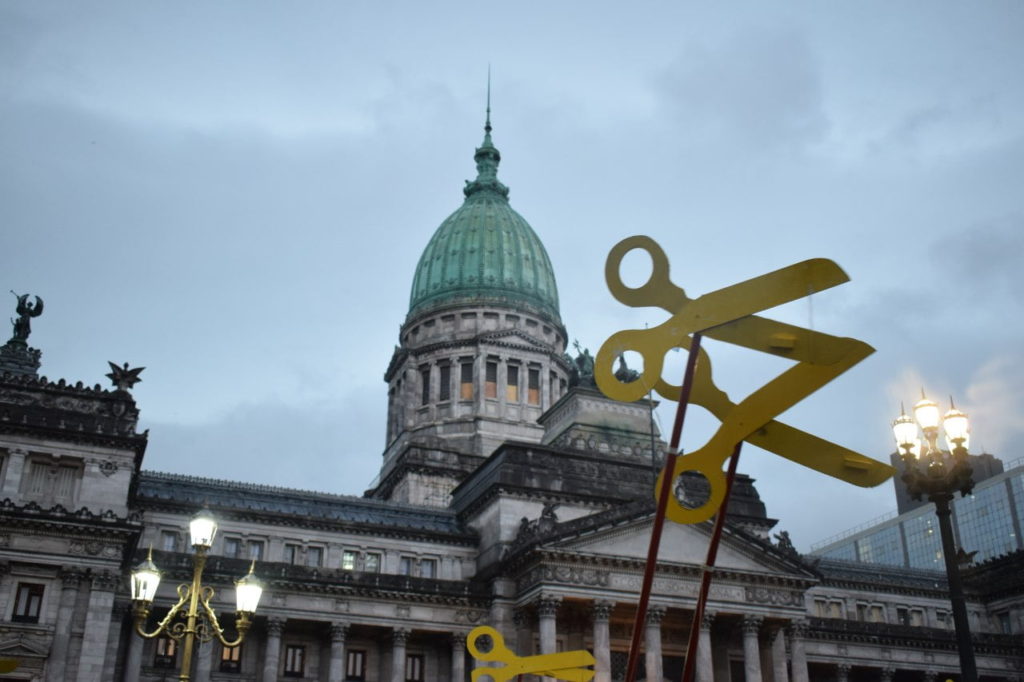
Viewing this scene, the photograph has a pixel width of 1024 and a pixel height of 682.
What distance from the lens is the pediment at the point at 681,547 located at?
202ft

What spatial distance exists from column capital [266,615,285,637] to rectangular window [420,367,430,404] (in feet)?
125

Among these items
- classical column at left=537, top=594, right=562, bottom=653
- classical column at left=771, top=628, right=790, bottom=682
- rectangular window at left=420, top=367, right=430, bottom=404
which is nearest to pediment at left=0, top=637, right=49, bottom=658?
classical column at left=537, top=594, right=562, bottom=653

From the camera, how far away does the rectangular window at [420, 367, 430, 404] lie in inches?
3852

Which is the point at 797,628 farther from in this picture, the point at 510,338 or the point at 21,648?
the point at 21,648

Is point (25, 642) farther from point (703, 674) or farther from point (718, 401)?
point (718, 401)

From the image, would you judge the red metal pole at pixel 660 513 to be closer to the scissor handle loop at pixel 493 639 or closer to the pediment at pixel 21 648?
the scissor handle loop at pixel 493 639

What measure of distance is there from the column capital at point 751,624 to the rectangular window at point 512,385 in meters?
37.2

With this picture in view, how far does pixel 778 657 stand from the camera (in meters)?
64.6

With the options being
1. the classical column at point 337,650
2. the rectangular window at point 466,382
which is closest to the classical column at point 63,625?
the classical column at point 337,650

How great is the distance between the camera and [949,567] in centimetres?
2431

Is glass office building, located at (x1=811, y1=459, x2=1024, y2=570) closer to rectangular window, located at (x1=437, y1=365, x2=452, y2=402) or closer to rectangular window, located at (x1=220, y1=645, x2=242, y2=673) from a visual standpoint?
rectangular window, located at (x1=437, y1=365, x2=452, y2=402)

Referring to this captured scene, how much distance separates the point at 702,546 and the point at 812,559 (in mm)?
13125

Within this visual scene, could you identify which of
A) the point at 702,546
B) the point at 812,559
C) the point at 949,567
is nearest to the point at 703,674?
the point at 702,546

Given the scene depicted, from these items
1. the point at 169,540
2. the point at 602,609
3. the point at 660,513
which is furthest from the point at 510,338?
the point at 660,513
